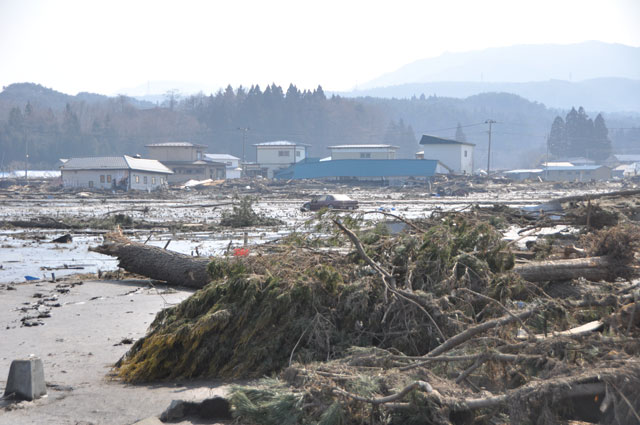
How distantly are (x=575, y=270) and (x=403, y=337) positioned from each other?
254 cm

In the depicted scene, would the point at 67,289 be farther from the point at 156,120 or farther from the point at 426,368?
the point at 156,120

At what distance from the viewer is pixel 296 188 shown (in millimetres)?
70250

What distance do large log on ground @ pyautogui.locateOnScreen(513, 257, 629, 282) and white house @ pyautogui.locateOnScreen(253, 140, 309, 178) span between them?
313 ft

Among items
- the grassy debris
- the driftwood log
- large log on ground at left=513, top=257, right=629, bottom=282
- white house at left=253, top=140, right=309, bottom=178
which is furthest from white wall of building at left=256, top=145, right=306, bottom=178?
large log on ground at left=513, top=257, right=629, bottom=282

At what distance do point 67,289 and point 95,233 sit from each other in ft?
40.0

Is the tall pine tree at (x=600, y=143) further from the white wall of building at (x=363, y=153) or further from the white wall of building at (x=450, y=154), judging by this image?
the white wall of building at (x=363, y=153)

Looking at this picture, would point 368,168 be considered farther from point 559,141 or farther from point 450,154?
point 559,141

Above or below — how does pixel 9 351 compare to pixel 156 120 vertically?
below

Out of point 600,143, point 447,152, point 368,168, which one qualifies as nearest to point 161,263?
point 368,168

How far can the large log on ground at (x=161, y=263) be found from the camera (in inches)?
485

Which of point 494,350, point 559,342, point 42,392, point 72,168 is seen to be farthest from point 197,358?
point 72,168

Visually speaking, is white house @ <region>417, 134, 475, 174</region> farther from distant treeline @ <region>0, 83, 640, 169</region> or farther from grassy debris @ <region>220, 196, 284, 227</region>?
grassy debris @ <region>220, 196, 284, 227</region>

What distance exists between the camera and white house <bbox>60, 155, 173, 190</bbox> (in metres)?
68.0

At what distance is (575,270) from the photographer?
759 cm
